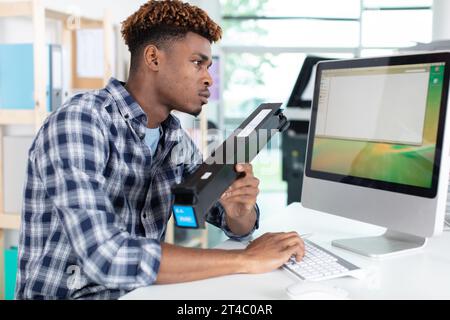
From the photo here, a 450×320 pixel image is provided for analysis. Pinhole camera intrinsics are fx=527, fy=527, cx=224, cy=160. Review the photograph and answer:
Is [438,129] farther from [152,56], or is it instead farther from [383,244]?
[152,56]

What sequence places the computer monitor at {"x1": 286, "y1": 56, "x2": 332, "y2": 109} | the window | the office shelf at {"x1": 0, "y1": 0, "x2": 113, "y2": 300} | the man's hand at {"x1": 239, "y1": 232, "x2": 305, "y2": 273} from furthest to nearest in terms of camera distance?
the window < the computer monitor at {"x1": 286, "y1": 56, "x2": 332, "y2": 109} < the office shelf at {"x1": 0, "y1": 0, "x2": 113, "y2": 300} < the man's hand at {"x1": 239, "y1": 232, "x2": 305, "y2": 273}

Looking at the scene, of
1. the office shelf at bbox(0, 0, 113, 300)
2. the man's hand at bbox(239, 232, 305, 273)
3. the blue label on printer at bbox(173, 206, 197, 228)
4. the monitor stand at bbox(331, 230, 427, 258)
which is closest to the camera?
the blue label on printer at bbox(173, 206, 197, 228)

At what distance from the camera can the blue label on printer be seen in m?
0.91

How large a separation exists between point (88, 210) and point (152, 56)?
507 mm

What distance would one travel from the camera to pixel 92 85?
2.76 meters

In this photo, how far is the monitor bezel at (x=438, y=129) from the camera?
108 cm

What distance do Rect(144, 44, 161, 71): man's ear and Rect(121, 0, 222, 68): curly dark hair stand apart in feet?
0.05

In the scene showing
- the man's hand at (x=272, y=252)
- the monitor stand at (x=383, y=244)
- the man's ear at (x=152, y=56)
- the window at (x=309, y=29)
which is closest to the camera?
the man's hand at (x=272, y=252)

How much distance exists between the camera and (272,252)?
1.05 m

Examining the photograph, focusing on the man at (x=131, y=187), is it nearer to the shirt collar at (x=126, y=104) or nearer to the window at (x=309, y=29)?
the shirt collar at (x=126, y=104)

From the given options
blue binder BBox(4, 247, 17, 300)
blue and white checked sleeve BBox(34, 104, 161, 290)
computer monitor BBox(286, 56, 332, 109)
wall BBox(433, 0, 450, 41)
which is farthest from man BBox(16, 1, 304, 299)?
wall BBox(433, 0, 450, 41)

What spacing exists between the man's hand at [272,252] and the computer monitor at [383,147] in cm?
19

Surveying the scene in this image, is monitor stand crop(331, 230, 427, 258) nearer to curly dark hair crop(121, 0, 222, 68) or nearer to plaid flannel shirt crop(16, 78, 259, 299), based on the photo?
plaid flannel shirt crop(16, 78, 259, 299)

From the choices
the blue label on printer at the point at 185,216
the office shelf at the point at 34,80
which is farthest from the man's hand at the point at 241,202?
the office shelf at the point at 34,80
